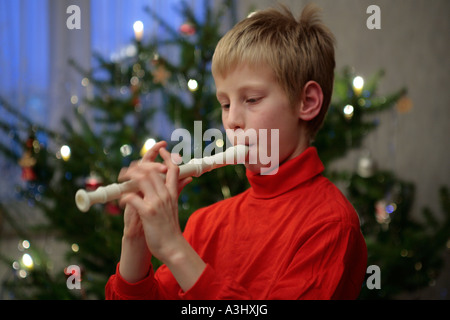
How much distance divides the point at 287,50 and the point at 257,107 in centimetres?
11

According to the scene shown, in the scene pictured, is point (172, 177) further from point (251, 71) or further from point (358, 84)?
point (358, 84)

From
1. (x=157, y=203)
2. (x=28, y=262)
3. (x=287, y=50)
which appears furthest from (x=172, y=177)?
(x=28, y=262)

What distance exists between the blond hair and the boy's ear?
1 cm

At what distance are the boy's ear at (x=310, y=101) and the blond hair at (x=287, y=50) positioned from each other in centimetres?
1

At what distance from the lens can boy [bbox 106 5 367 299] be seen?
0.60 meters

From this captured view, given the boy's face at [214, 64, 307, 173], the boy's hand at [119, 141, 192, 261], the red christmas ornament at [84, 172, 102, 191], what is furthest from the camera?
the red christmas ornament at [84, 172, 102, 191]

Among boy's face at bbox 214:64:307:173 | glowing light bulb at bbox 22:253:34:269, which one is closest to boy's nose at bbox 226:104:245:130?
boy's face at bbox 214:64:307:173

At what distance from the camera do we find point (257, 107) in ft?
2.39

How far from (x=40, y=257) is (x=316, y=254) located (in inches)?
47.2

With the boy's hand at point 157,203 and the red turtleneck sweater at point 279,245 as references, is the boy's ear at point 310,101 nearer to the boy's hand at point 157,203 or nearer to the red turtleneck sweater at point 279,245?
the red turtleneck sweater at point 279,245

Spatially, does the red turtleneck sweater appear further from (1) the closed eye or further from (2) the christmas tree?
(2) the christmas tree

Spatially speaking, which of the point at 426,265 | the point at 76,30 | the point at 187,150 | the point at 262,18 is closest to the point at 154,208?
the point at 262,18

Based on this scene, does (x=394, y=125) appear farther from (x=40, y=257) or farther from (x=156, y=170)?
(x=156, y=170)

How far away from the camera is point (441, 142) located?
2240 millimetres
